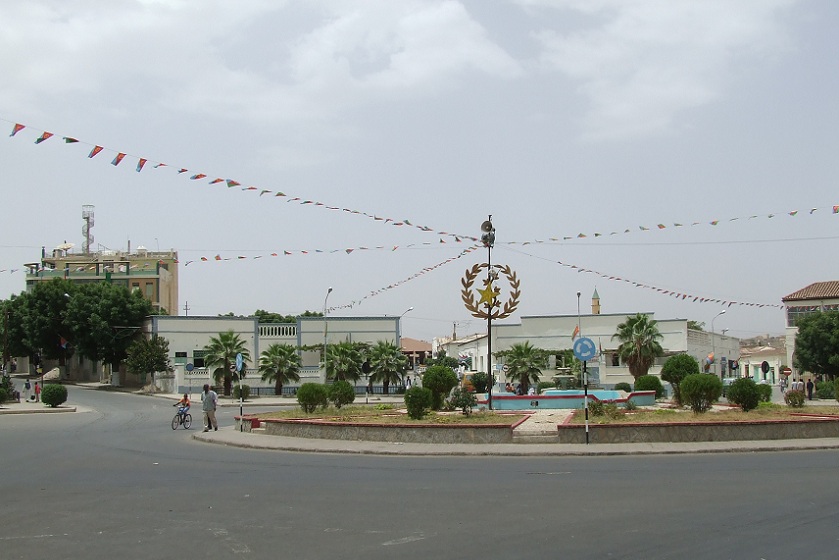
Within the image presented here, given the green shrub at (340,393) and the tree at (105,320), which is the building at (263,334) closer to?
the tree at (105,320)

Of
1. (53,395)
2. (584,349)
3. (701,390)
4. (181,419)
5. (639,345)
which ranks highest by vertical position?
(639,345)

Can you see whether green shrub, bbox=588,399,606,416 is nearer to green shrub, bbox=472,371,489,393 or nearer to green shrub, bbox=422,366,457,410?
green shrub, bbox=422,366,457,410

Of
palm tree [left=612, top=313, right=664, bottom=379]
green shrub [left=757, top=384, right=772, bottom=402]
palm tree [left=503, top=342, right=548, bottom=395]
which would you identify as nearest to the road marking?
green shrub [left=757, top=384, right=772, bottom=402]

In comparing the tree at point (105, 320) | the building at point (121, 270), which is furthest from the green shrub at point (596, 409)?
the building at point (121, 270)

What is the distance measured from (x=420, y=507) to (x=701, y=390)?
15340 mm

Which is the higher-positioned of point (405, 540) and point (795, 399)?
point (795, 399)

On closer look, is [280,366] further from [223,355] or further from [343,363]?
[343,363]

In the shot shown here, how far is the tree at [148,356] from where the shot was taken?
6303 centimetres

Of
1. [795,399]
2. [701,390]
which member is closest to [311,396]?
[701,390]

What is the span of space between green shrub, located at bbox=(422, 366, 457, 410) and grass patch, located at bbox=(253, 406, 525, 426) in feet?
2.48

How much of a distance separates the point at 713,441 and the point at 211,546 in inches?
599

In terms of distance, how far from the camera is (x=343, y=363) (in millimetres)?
58969

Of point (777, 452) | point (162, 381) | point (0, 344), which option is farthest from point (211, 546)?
point (0, 344)

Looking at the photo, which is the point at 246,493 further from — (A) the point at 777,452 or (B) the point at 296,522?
(A) the point at 777,452
